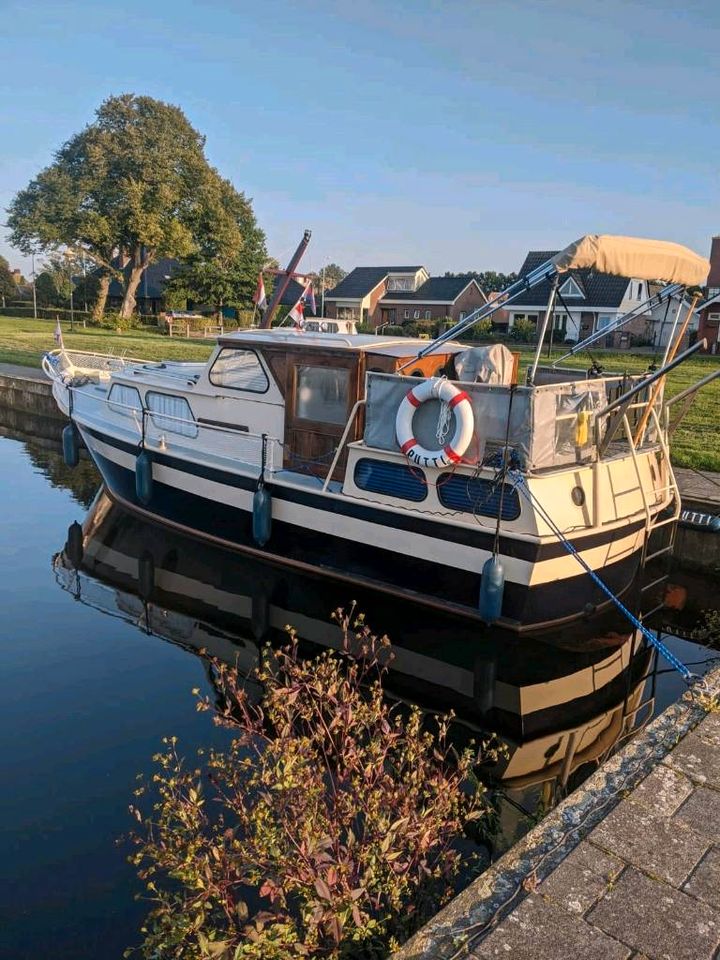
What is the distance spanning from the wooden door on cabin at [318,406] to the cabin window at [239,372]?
0.53 metres

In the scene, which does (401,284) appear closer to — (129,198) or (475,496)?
(129,198)

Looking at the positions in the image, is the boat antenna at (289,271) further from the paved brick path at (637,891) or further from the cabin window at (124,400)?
the paved brick path at (637,891)

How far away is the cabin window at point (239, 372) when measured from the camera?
940cm

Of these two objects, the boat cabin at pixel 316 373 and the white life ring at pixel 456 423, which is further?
the boat cabin at pixel 316 373

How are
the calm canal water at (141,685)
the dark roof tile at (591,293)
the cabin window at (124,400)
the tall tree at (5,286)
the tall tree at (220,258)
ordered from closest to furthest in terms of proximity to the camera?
1. the calm canal water at (141,685)
2. the cabin window at (124,400)
3. the dark roof tile at (591,293)
4. the tall tree at (220,258)
5. the tall tree at (5,286)

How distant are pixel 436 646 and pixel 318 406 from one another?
3215mm

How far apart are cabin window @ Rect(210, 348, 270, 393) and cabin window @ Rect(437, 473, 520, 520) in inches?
116

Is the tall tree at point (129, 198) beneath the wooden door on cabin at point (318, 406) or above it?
above

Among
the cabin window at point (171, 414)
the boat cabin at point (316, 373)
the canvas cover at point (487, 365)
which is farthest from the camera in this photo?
the cabin window at point (171, 414)

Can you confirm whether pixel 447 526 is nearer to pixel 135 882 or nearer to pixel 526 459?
pixel 526 459

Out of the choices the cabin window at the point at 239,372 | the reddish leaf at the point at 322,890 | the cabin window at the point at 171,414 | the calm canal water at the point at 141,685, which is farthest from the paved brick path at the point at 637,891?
the cabin window at the point at 171,414

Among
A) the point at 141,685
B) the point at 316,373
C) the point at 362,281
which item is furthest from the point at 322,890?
the point at 362,281

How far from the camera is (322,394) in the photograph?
8883mm

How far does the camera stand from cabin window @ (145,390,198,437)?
10.4 meters
